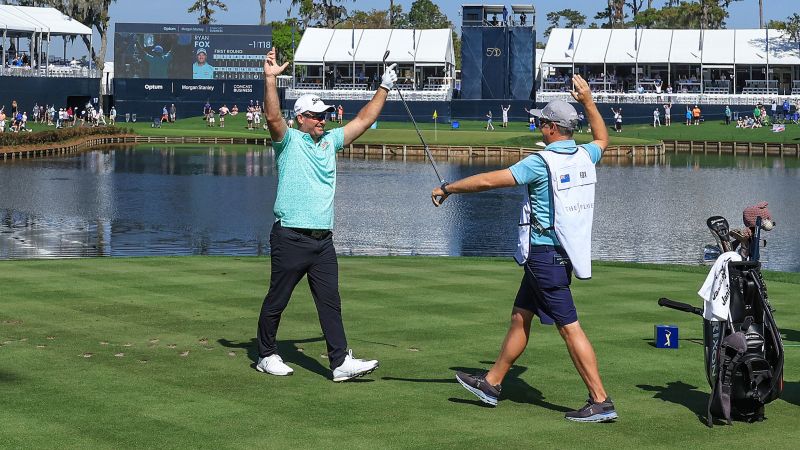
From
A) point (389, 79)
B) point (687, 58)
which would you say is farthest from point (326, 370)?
point (687, 58)

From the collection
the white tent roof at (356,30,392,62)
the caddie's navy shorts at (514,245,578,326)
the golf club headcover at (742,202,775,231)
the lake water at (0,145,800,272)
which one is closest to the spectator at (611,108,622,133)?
the white tent roof at (356,30,392,62)

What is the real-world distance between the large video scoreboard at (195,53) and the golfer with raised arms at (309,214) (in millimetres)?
97477

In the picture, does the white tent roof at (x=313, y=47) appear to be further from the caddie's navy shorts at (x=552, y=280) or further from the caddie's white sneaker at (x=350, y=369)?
the caddie's navy shorts at (x=552, y=280)

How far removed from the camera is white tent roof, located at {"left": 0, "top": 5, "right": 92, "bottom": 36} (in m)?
102

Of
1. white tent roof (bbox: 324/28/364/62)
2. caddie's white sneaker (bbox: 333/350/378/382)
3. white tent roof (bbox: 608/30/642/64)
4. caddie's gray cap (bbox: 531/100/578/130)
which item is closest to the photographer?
caddie's gray cap (bbox: 531/100/578/130)

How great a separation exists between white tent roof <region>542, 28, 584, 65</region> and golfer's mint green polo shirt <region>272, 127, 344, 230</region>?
9838 cm

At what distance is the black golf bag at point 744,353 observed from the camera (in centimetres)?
965

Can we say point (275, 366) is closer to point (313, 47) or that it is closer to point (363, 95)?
point (363, 95)

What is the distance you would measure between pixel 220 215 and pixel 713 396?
32742 mm

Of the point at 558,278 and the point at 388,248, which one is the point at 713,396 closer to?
the point at 558,278

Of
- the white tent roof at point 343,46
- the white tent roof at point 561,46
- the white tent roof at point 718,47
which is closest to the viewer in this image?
the white tent roof at point 718,47

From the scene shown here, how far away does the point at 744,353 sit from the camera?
9.64 meters

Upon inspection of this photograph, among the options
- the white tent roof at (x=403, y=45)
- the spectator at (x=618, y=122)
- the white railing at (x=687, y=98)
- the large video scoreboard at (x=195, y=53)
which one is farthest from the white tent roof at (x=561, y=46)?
the large video scoreboard at (x=195, y=53)

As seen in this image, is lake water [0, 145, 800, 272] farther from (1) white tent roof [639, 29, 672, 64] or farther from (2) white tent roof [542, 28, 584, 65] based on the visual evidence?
(2) white tent roof [542, 28, 584, 65]
